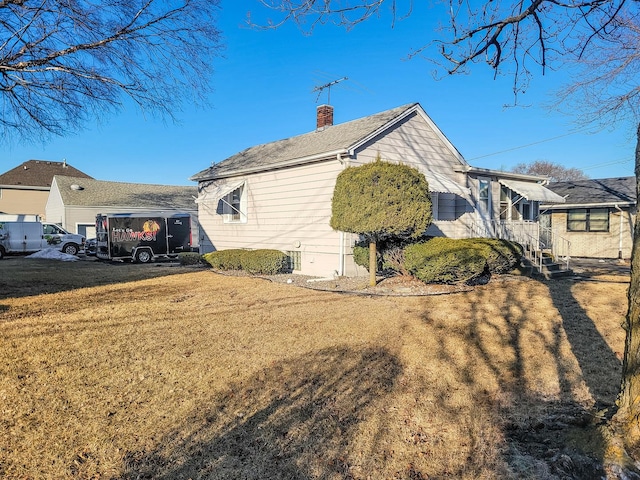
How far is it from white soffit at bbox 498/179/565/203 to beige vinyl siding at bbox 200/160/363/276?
7152 mm

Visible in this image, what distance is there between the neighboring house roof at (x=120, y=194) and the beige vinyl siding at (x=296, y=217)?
16.3 meters

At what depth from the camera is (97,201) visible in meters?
31.1

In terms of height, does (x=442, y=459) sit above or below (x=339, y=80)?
below

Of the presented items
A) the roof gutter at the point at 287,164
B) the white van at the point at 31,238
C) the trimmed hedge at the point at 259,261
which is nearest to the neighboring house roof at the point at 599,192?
the roof gutter at the point at 287,164

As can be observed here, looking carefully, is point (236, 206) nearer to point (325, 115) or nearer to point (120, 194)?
point (325, 115)

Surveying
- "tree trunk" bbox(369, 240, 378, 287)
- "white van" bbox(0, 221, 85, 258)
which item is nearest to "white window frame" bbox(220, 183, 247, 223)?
"tree trunk" bbox(369, 240, 378, 287)

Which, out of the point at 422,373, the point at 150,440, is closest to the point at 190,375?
the point at 150,440

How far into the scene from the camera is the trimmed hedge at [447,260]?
9922mm

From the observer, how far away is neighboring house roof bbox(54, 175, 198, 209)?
3061cm

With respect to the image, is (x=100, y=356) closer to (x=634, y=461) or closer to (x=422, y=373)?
(x=422, y=373)

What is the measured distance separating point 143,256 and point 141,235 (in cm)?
95

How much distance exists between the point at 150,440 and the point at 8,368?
2.44 metres

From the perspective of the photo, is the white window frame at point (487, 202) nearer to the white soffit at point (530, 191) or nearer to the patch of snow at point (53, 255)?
the white soffit at point (530, 191)

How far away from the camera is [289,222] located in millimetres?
13812
